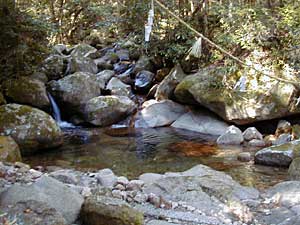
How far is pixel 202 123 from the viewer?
37.7ft

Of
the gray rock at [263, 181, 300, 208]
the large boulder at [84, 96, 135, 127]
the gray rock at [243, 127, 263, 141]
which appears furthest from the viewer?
the large boulder at [84, 96, 135, 127]

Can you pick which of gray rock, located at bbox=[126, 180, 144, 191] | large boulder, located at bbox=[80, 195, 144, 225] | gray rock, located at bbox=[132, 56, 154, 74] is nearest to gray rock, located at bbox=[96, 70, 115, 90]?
gray rock, located at bbox=[132, 56, 154, 74]

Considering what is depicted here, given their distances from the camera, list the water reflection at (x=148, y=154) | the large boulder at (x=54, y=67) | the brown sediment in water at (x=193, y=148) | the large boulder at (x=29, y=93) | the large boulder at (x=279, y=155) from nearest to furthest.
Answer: the water reflection at (x=148, y=154), the large boulder at (x=279, y=155), the brown sediment in water at (x=193, y=148), the large boulder at (x=29, y=93), the large boulder at (x=54, y=67)

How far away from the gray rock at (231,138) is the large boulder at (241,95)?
970 mm

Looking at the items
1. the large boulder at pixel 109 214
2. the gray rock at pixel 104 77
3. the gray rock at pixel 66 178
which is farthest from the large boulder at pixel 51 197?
the gray rock at pixel 104 77

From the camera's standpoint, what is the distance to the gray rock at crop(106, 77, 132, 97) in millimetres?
13655

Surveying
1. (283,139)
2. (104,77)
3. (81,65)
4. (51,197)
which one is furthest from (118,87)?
(51,197)

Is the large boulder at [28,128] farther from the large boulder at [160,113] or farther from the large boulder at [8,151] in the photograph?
the large boulder at [160,113]

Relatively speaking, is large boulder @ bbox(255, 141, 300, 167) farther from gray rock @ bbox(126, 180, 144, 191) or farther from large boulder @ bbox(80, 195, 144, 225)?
large boulder @ bbox(80, 195, 144, 225)

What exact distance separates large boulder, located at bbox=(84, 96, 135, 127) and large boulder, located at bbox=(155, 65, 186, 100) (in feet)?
5.15

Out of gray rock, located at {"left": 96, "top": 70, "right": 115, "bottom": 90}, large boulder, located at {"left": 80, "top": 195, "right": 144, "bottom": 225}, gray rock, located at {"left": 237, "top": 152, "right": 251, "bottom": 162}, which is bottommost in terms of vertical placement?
gray rock, located at {"left": 237, "top": 152, "right": 251, "bottom": 162}

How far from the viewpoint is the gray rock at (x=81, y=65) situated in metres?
14.4

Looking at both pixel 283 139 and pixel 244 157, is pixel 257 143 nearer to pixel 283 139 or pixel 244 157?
pixel 283 139

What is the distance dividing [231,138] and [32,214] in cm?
729
